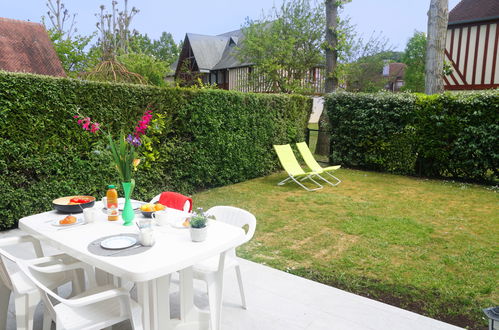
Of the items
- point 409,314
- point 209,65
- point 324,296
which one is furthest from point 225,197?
point 209,65

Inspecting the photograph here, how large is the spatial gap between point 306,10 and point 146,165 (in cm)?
1405

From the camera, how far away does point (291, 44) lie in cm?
1659

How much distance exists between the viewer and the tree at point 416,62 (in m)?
32.8

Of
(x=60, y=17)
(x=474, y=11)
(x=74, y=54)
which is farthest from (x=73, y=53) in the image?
(x=474, y=11)

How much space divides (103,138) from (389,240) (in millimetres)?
4500

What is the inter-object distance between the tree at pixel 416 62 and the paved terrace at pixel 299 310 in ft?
107

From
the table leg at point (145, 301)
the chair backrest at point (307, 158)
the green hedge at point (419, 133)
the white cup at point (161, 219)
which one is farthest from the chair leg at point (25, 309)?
the green hedge at point (419, 133)

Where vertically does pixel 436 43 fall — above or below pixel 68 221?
above

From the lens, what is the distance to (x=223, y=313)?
9.55 ft

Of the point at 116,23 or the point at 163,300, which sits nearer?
the point at 163,300

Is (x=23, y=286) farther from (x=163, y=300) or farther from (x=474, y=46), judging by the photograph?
(x=474, y=46)

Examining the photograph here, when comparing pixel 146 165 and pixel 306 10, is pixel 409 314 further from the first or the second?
pixel 306 10

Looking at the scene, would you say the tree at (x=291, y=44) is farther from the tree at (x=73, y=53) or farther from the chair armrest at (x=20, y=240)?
the chair armrest at (x=20, y=240)

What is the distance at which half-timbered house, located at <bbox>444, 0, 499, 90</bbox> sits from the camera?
14.0 meters
